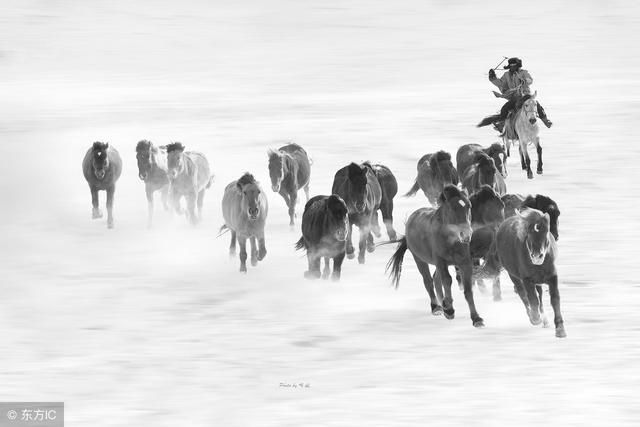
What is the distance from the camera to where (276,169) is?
1911cm

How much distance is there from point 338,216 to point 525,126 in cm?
997

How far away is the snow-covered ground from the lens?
11742 mm

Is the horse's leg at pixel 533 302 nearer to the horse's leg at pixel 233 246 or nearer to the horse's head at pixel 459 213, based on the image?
the horse's head at pixel 459 213

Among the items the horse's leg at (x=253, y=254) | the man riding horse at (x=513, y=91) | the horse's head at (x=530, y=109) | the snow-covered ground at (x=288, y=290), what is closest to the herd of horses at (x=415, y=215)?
the horse's leg at (x=253, y=254)

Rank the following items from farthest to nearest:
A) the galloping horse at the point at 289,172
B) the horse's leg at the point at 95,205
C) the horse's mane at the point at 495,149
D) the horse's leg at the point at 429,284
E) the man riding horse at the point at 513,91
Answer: the man riding horse at the point at 513,91 → the horse's leg at the point at 95,205 → the galloping horse at the point at 289,172 → the horse's mane at the point at 495,149 → the horse's leg at the point at 429,284

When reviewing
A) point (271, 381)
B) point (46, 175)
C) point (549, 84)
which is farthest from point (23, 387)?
point (549, 84)

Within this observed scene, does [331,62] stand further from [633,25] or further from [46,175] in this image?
[46,175]

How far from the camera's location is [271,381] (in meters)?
12.3

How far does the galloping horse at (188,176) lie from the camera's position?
20031 millimetres

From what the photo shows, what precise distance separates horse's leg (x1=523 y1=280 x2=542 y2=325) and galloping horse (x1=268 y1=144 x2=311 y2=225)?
20.9 ft

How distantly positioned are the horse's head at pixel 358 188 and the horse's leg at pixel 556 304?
4.51 m

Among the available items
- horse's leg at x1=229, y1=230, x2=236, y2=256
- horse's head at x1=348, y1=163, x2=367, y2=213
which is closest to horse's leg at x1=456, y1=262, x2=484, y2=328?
horse's head at x1=348, y1=163, x2=367, y2=213

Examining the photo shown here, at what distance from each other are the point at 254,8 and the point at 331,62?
67.8 feet

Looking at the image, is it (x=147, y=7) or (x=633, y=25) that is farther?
(x=147, y=7)
